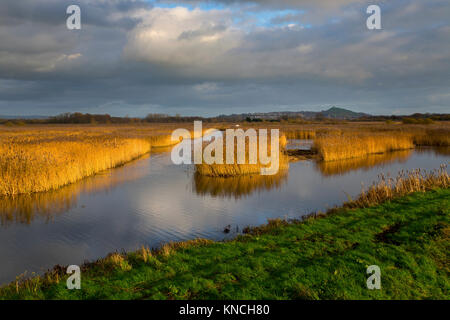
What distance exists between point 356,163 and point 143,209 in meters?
16.2

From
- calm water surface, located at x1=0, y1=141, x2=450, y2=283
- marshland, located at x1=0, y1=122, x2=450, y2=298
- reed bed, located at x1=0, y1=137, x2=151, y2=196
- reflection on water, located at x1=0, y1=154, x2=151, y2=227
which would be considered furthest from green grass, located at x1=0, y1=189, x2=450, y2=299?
reed bed, located at x1=0, y1=137, x2=151, y2=196

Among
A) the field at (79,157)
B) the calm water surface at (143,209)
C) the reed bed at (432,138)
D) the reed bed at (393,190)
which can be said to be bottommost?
the calm water surface at (143,209)

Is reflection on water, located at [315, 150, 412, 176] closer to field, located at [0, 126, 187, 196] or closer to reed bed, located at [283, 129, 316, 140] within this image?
field, located at [0, 126, 187, 196]

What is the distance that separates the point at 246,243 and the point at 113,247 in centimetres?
356

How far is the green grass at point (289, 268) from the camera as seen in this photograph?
4797 millimetres

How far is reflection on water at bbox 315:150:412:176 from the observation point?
770 inches

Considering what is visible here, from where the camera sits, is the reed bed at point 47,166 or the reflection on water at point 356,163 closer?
the reed bed at point 47,166

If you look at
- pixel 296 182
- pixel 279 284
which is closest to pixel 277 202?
pixel 296 182

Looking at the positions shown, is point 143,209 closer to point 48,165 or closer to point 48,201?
point 48,201

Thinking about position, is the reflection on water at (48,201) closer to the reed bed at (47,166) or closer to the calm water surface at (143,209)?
the calm water surface at (143,209)

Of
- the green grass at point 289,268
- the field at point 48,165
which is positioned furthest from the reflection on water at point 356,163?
the field at point 48,165

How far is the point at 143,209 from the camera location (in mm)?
A: 11719

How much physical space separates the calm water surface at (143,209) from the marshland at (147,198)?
33 millimetres

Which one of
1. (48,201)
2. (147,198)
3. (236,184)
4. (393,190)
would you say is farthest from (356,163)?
(48,201)
